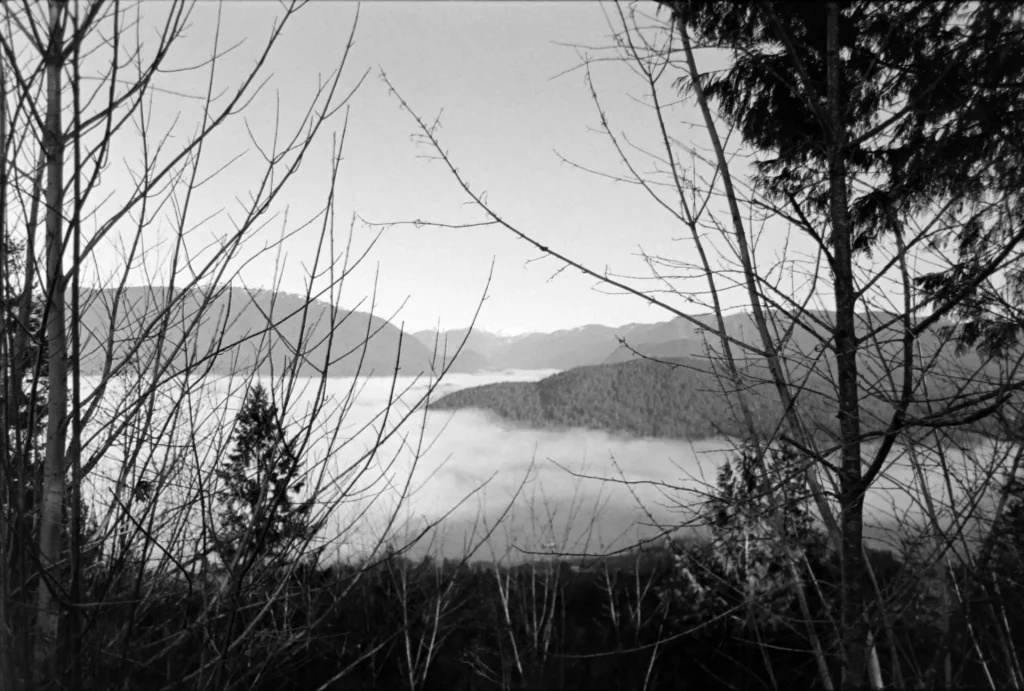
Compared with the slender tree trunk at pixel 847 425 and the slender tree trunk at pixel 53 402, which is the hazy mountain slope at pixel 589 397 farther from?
the slender tree trunk at pixel 53 402

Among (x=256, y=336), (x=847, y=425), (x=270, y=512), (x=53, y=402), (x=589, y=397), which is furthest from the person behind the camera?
(x=589, y=397)

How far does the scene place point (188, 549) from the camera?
2387mm

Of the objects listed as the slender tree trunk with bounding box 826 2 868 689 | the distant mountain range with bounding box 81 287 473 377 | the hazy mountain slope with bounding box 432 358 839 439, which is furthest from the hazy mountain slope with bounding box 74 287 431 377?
the hazy mountain slope with bounding box 432 358 839 439

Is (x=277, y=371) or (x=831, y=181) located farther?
(x=831, y=181)

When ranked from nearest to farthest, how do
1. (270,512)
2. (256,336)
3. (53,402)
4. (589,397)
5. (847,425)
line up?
(270,512) < (53,402) < (256,336) < (847,425) < (589,397)

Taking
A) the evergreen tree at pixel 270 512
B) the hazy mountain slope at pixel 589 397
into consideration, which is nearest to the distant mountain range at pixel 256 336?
the evergreen tree at pixel 270 512

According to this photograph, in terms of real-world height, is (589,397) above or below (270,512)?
below

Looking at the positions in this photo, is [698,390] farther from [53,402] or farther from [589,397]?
[589,397]

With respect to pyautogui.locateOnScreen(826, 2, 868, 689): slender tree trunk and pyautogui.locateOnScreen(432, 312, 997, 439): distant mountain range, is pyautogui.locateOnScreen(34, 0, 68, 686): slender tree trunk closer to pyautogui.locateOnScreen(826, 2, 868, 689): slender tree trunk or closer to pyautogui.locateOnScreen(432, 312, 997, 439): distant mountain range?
pyautogui.locateOnScreen(432, 312, 997, 439): distant mountain range

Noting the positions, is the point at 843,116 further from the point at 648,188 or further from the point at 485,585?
Answer: the point at 485,585

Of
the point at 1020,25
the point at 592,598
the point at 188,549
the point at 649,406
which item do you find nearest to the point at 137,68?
the point at 188,549

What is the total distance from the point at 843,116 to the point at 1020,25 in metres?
0.95

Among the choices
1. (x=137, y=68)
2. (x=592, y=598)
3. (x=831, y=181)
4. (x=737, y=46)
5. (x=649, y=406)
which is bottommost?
(x=592, y=598)

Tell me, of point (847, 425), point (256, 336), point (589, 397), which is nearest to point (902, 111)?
point (847, 425)
